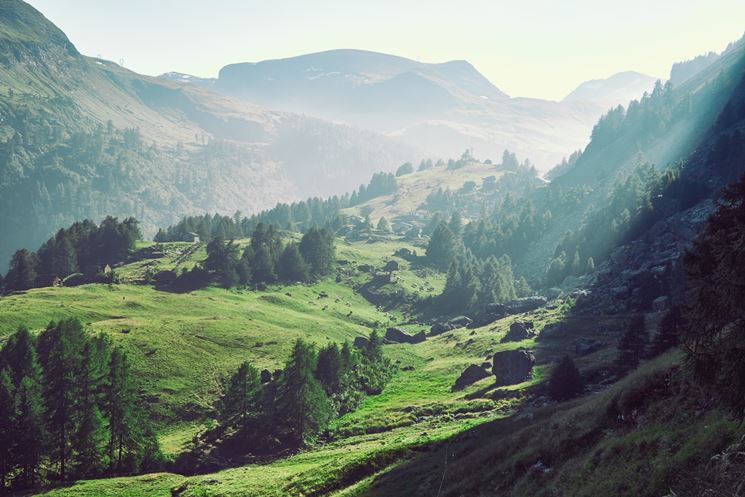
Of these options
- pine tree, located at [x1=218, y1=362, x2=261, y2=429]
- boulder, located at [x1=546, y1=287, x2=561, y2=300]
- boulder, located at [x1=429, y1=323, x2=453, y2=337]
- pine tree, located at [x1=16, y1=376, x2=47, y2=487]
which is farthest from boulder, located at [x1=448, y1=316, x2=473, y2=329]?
pine tree, located at [x1=16, y1=376, x2=47, y2=487]

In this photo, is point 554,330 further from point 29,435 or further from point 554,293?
point 29,435

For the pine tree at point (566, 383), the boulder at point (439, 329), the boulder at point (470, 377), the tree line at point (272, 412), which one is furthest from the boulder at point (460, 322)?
the pine tree at point (566, 383)

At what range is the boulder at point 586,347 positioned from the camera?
106 m

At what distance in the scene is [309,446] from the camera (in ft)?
293

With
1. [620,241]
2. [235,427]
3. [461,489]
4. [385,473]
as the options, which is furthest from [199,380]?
[620,241]

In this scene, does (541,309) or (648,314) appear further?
(541,309)

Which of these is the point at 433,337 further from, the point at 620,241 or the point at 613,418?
the point at 613,418

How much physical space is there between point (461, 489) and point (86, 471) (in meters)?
63.6

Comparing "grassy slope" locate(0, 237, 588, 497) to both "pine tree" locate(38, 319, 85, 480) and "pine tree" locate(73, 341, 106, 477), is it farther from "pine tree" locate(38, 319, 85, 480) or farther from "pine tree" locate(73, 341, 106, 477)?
"pine tree" locate(38, 319, 85, 480)

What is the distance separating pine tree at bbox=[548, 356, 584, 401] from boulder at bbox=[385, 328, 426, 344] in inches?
3500

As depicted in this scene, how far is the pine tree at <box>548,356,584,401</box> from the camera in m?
73.6

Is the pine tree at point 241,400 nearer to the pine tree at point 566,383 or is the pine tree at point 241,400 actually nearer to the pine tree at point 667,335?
the pine tree at point 566,383

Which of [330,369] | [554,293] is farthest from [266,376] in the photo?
[554,293]

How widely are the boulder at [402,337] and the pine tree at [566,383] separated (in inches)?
3500
